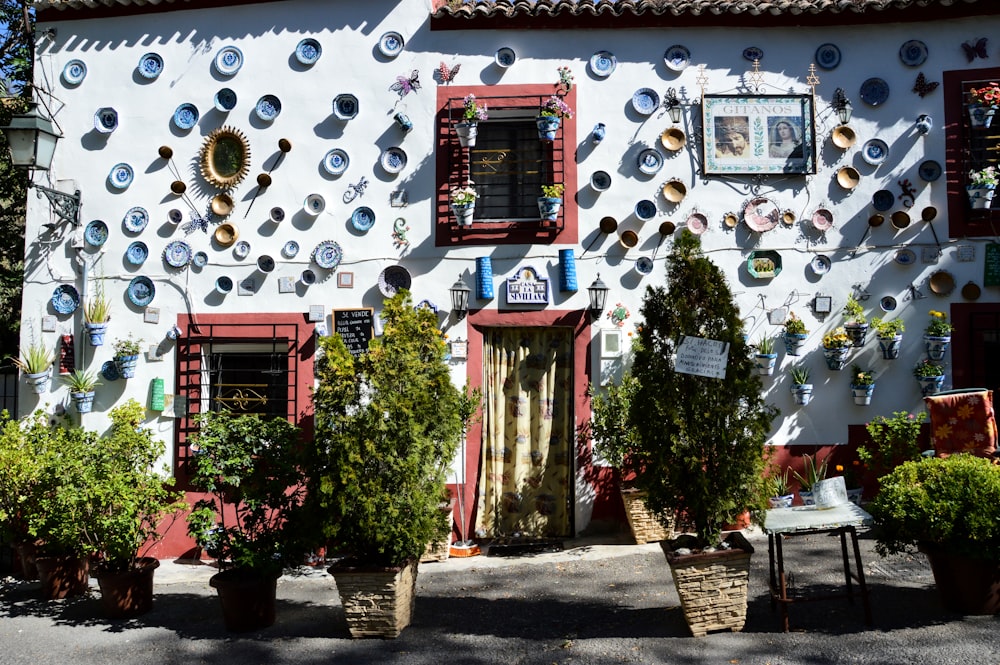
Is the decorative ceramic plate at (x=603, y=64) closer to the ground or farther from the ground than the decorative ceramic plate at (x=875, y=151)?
farther from the ground

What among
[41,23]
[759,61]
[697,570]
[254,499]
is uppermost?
[41,23]

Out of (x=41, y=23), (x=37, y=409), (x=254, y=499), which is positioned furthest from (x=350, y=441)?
(x=41, y=23)

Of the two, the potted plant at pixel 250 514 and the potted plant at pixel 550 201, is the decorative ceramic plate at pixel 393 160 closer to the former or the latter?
the potted plant at pixel 550 201

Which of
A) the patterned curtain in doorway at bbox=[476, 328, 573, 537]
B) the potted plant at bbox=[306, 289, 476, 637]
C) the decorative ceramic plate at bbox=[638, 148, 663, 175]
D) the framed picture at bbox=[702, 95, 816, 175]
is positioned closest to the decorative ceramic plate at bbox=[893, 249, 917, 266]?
the framed picture at bbox=[702, 95, 816, 175]

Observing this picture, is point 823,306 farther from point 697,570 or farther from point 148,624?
point 148,624

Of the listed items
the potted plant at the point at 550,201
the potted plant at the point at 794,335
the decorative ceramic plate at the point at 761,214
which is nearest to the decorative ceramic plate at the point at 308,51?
the potted plant at the point at 550,201

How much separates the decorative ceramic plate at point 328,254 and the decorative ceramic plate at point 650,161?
10.0 feet

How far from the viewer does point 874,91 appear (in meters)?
8.09

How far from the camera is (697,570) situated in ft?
17.2

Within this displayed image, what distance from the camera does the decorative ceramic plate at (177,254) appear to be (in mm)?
8352

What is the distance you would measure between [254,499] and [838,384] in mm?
5394

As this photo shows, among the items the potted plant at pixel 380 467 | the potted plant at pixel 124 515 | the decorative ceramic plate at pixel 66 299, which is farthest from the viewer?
the decorative ceramic plate at pixel 66 299

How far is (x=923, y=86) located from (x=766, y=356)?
2995mm

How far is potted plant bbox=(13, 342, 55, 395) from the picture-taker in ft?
26.9
